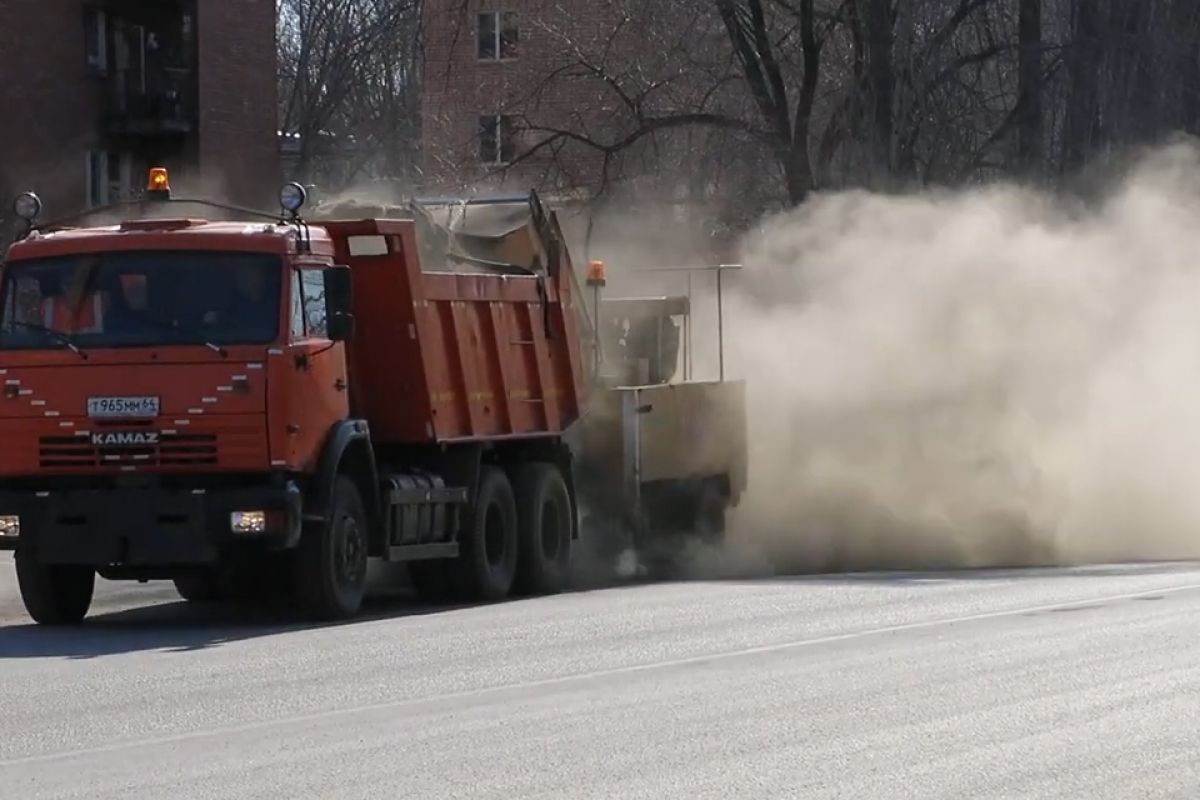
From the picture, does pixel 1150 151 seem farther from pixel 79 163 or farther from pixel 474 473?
pixel 79 163

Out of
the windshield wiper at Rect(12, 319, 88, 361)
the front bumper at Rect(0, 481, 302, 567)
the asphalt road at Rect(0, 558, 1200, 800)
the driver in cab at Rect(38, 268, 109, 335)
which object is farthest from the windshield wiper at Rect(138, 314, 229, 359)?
the asphalt road at Rect(0, 558, 1200, 800)

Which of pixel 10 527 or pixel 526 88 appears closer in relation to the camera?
pixel 10 527

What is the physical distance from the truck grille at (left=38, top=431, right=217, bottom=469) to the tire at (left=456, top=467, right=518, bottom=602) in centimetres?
322

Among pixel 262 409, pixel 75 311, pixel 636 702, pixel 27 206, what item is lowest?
pixel 636 702

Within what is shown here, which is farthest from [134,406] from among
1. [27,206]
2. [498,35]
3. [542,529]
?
[498,35]

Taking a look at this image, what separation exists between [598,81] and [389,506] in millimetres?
15189

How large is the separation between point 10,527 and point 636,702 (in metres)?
6.23

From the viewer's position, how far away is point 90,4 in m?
42.9

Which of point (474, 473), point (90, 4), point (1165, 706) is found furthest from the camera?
point (90, 4)

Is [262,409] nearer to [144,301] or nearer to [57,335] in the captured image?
[144,301]

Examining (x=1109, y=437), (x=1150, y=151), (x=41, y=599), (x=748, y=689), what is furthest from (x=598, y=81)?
(x=748, y=689)

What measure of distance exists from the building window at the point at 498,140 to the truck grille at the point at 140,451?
1639 centimetres

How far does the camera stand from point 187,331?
52.4ft

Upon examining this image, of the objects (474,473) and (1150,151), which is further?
(1150,151)
